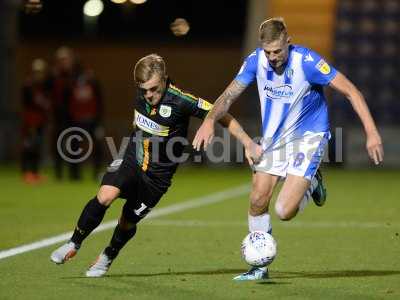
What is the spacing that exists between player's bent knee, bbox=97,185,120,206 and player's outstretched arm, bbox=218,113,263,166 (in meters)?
0.95

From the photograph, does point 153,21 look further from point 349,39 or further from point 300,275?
point 300,275

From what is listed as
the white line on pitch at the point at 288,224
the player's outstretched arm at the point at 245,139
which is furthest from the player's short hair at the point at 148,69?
the white line on pitch at the point at 288,224

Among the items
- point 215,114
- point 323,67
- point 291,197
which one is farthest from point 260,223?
point 323,67

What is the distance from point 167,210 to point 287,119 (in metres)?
5.76

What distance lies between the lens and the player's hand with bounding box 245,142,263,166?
8.21 m

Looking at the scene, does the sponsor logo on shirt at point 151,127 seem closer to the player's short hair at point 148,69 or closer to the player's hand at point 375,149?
the player's short hair at point 148,69

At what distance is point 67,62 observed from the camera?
60.7 ft

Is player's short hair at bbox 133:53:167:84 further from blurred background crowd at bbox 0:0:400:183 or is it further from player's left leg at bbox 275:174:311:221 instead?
blurred background crowd at bbox 0:0:400:183

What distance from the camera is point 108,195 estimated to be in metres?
8.23

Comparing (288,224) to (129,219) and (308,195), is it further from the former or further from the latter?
(129,219)

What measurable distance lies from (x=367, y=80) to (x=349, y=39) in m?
1.04

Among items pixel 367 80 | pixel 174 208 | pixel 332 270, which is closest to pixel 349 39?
pixel 367 80

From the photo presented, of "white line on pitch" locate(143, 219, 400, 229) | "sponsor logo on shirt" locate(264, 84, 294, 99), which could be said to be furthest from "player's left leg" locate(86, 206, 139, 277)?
"white line on pitch" locate(143, 219, 400, 229)

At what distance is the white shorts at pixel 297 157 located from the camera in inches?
336
